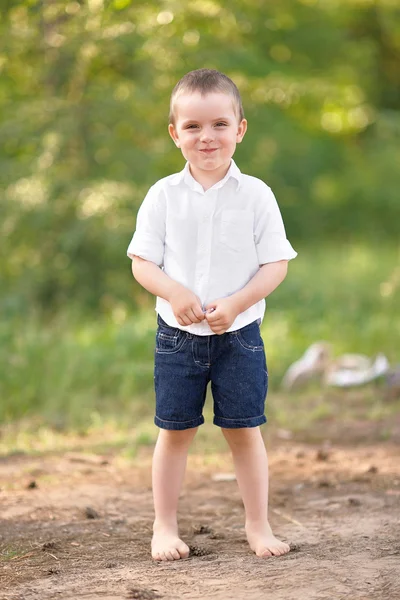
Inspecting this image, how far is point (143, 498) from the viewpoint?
3.89 metres

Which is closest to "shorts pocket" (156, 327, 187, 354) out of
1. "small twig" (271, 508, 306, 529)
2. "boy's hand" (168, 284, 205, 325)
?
"boy's hand" (168, 284, 205, 325)

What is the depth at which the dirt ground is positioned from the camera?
268 centimetres

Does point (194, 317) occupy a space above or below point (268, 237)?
below

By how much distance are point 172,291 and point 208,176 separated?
1.39 feet

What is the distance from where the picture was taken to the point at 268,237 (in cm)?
303

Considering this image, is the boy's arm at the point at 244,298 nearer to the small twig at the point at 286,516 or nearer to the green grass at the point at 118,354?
the small twig at the point at 286,516

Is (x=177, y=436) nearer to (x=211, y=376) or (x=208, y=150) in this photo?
(x=211, y=376)

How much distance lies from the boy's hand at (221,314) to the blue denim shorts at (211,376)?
0.12 metres

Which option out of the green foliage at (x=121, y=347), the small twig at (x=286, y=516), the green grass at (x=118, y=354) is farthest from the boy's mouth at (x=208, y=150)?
the green foliage at (x=121, y=347)

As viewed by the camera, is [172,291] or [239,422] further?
[239,422]

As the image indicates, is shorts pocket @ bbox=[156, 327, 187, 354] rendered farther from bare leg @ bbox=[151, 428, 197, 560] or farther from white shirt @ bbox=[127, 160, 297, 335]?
bare leg @ bbox=[151, 428, 197, 560]

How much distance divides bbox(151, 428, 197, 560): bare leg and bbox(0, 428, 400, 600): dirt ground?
0.09 meters

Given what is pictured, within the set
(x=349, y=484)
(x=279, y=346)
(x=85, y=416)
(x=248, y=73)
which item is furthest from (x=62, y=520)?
(x=248, y=73)

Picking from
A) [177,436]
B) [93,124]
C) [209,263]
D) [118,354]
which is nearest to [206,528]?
[177,436]
